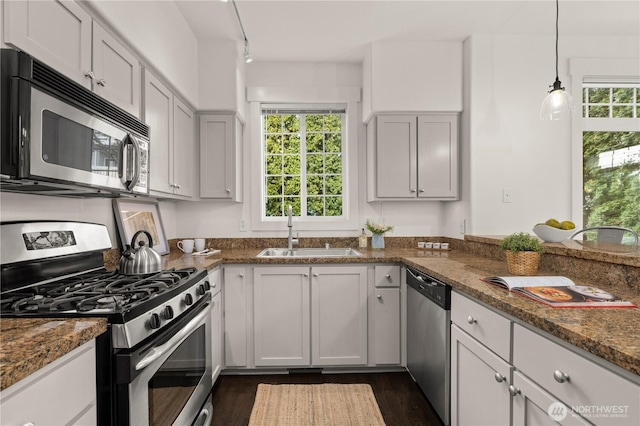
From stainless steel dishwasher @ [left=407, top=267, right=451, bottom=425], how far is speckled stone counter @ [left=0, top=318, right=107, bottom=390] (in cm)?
160

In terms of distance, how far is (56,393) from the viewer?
2.82 ft

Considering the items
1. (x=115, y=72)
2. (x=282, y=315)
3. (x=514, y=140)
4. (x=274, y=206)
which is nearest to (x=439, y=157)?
(x=514, y=140)

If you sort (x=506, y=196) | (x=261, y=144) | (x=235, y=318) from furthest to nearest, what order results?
(x=261, y=144) < (x=506, y=196) < (x=235, y=318)

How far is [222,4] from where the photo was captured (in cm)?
239

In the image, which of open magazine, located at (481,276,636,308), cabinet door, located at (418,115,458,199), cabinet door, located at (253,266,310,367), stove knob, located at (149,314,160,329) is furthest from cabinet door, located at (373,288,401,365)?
stove knob, located at (149,314,160,329)

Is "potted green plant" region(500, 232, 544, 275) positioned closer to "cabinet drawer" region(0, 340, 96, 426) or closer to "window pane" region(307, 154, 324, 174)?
"cabinet drawer" region(0, 340, 96, 426)

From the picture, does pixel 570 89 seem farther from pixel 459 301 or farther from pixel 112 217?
pixel 112 217

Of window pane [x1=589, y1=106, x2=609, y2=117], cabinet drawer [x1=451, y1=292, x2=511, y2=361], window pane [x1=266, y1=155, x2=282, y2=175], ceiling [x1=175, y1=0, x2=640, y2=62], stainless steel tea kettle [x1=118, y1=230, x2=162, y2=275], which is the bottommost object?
cabinet drawer [x1=451, y1=292, x2=511, y2=361]

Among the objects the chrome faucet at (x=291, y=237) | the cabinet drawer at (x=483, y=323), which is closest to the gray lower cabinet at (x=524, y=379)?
the cabinet drawer at (x=483, y=323)

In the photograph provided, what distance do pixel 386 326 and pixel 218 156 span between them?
2.00 meters

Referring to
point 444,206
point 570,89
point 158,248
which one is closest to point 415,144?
point 444,206

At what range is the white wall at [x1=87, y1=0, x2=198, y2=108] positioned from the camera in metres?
1.64

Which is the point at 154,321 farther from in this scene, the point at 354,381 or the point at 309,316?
the point at 354,381

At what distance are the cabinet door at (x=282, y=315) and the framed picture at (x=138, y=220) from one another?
0.85 m
